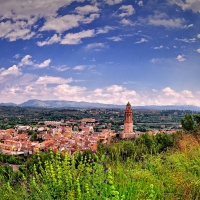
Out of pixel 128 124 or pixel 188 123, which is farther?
pixel 128 124

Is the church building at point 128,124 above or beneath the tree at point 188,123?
beneath

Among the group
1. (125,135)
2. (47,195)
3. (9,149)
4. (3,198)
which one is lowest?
(9,149)

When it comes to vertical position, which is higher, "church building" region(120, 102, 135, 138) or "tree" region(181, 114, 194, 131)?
"tree" region(181, 114, 194, 131)

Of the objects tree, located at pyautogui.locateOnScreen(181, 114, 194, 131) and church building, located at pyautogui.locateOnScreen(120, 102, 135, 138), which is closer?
tree, located at pyautogui.locateOnScreen(181, 114, 194, 131)

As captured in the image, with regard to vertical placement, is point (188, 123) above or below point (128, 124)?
above

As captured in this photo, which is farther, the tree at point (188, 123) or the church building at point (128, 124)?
the church building at point (128, 124)

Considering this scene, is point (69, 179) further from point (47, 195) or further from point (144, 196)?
point (144, 196)

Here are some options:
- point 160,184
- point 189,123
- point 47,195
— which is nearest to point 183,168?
point 160,184

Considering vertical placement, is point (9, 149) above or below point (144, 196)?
below

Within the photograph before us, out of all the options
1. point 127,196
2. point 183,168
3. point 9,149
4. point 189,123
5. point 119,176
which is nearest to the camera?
point 127,196

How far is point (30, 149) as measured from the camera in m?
35.5

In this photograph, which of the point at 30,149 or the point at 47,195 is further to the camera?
the point at 30,149

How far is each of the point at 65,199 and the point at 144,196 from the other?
80 cm

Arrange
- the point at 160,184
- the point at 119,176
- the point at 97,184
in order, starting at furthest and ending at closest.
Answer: the point at 119,176 < the point at 160,184 < the point at 97,184
